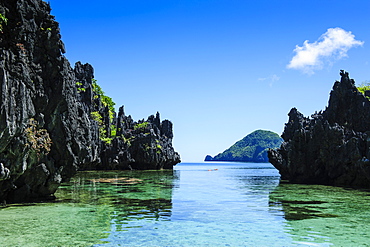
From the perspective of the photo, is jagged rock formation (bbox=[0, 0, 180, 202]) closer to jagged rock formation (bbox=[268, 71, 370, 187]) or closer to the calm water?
the calm water

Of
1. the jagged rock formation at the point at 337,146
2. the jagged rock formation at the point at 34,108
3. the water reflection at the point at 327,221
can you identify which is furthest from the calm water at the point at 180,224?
the jagged rock formation at the point at 337,146

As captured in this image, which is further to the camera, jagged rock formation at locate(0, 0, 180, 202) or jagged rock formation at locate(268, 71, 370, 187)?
jagged rock formation at locate(268, 71, 370, 187)

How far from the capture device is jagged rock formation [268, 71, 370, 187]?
42.4 meters

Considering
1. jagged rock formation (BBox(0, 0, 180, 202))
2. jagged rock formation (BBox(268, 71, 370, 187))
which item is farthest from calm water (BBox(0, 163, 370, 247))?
jagged rock formation (BBox(268, 71, 370, 187))

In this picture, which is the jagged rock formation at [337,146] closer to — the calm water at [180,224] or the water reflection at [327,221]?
the water reflection at [327,221]

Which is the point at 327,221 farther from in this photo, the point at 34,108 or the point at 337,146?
the point at 337,146

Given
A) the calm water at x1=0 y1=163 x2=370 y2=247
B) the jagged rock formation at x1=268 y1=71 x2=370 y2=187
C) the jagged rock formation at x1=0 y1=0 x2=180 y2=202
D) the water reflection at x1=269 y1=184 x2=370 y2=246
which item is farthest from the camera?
the jagged rock formation at x1=268 y1=71 x2=370 y2=187

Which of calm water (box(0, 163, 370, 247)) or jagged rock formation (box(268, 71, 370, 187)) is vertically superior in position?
jagged rock formation (box(268, 71, 370, 187))

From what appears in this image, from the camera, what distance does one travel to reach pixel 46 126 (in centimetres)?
2314

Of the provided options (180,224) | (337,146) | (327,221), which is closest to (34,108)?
(180,224)

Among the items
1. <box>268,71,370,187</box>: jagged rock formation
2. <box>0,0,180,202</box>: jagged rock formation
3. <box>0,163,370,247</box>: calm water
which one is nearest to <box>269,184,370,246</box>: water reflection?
<box>0,163,370,247</box>: calm water

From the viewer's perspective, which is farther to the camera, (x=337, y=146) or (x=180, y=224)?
(x=337, y=146)

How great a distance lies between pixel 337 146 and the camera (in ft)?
150

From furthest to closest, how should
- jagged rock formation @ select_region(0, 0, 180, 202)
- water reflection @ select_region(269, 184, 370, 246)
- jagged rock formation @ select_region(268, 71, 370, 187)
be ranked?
1. jagged rock formation @ select_region(268, 71, 370, 187)
2. jagged rock formation @ select_region(0, 0, 180, 202)
3. water reflection @ select_region(269, 184, 370, 246)
